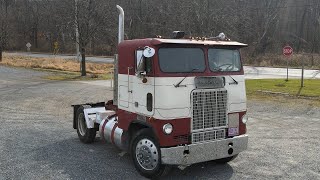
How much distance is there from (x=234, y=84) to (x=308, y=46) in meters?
66.3

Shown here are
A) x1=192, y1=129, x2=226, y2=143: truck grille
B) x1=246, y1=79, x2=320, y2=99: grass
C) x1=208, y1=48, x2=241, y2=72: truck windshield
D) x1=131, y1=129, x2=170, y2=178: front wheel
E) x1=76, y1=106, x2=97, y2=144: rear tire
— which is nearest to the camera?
x1=131, y1=129, x2=170, y2=178: front wheel

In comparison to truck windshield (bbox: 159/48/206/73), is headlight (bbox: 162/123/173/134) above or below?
below

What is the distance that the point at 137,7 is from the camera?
255 feet

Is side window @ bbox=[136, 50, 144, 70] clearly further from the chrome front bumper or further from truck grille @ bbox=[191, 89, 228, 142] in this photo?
the chrome front bumper

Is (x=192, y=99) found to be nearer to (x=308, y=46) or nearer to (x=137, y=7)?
(x=308, y=46)

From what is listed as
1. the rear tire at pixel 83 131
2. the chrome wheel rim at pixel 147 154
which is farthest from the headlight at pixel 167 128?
the rear tire at pixel 83 131

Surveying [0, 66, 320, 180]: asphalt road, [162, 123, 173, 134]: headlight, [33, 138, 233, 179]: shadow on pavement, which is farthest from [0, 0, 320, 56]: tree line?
[162, 123, 173, 134]: headlight

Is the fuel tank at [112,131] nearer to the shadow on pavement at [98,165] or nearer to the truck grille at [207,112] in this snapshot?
the shadow on pavement at [98,165]

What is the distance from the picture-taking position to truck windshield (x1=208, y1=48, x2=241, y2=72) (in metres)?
6.79

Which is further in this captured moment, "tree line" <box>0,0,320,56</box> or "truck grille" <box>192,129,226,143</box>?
"tree line" <box>0,0,320,56</box>

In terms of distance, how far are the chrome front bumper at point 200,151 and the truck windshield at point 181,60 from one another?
4.20ft

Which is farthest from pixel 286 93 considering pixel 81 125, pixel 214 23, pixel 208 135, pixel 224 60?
pixel 214 23

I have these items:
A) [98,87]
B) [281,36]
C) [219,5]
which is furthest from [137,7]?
[98,87]

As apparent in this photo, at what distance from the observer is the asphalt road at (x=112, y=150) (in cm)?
699
